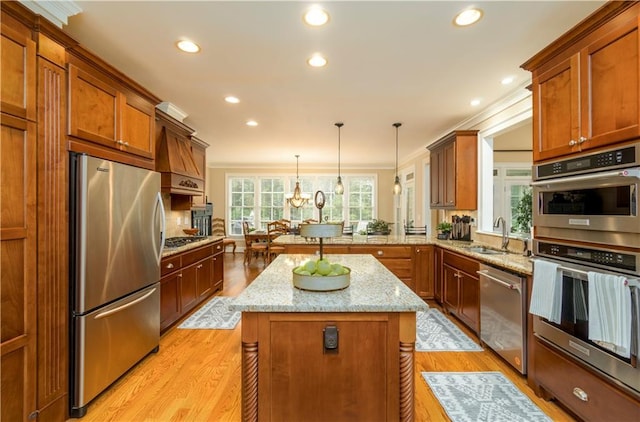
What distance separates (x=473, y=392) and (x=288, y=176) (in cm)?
743

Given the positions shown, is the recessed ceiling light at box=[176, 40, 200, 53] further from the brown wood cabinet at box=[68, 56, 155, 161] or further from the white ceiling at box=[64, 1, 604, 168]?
the brown wood cabinet at box=[68, 56, 155, 161]

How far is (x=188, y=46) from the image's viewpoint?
2.32 metres

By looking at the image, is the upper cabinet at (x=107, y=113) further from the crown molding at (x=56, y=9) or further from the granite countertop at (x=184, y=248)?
the granite countertop at (x=184, y=248)

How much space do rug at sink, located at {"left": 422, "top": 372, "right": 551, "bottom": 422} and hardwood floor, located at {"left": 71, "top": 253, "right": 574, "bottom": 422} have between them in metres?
0.07

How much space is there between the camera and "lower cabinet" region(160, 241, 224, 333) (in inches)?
120

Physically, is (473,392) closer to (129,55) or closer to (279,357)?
(279,357)

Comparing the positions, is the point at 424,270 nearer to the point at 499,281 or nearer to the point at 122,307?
the point at 499,281

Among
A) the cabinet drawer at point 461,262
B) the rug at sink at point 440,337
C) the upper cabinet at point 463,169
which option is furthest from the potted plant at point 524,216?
the rug at sink at point 440,337

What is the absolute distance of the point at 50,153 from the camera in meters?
1.72

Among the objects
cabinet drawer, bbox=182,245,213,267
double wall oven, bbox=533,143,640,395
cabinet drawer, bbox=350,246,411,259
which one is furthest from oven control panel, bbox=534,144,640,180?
cabinet drawer, bbox=182,245,213,267

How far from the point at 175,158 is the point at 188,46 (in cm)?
174

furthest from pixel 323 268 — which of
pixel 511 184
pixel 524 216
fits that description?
pixel 511 184

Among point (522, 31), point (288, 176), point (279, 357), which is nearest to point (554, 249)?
point (522, 31)

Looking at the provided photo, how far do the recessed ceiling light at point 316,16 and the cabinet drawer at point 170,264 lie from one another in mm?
2530
